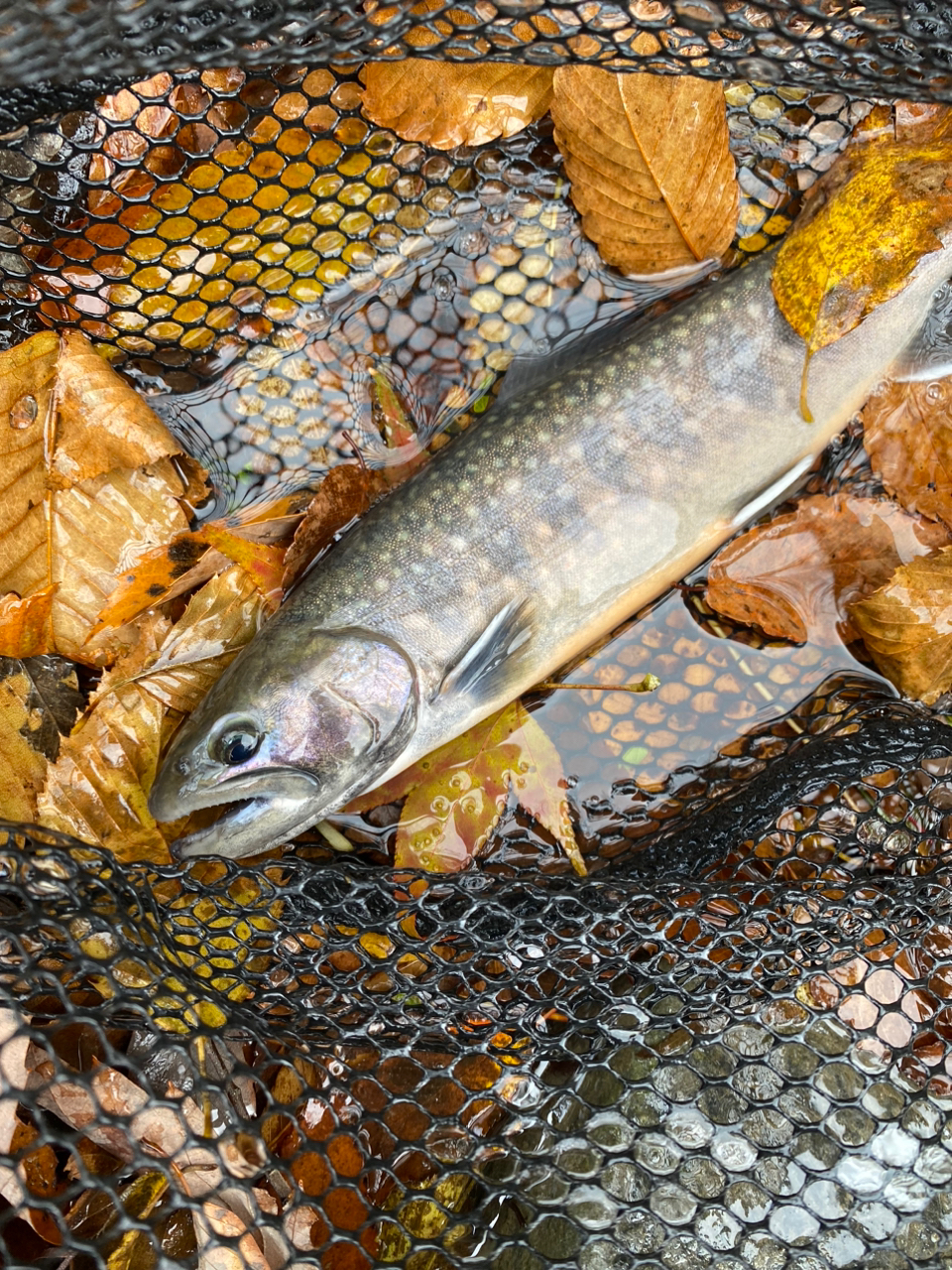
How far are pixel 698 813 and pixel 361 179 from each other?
2.27 m

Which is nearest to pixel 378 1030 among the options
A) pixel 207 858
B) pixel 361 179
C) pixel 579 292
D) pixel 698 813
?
pixel 207 858

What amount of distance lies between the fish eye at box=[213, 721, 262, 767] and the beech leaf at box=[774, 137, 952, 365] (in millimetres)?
1969

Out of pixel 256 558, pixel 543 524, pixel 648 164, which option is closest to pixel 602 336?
pixel 648 164

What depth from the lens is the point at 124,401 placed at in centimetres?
290

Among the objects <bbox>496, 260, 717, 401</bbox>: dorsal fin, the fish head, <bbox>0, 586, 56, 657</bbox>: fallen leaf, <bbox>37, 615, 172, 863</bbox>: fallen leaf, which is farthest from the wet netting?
<bbox>0, 586, 56, 657</bbox>: fallen leaf

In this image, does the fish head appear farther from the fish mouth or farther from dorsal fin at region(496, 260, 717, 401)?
dorsal fin at region(496, 260, 717, 401)

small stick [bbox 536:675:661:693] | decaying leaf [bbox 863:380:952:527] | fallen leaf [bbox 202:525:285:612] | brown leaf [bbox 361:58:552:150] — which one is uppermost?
brown leaf [bbox 361:58:552:150]

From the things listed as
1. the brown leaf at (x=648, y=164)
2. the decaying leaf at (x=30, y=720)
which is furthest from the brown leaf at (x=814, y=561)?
the decaying leaf at (x=30, y=720)

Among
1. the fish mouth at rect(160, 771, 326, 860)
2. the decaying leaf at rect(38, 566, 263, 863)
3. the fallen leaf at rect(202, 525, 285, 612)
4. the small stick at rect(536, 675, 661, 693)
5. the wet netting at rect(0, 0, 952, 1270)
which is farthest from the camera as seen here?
the small stick at rect(536, 675, 661, 693)

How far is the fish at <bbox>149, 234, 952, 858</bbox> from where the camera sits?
2.60m

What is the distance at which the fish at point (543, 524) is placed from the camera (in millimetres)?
2604

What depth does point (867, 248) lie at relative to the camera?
107 inches

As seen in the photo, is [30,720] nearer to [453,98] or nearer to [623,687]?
[623,687]

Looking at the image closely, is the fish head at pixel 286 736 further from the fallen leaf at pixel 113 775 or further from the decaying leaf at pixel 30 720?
the decaying leaf at pixel 30 720
